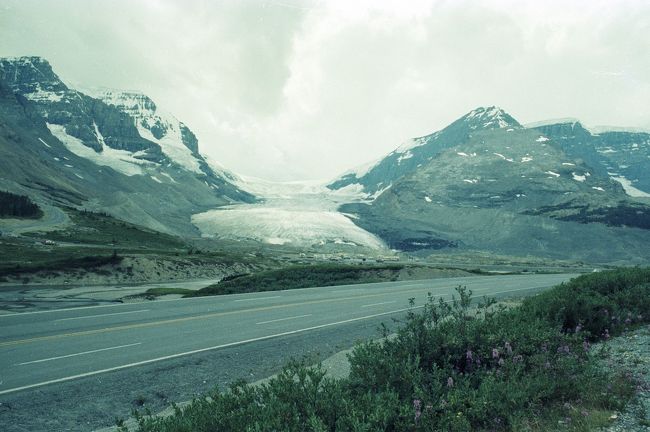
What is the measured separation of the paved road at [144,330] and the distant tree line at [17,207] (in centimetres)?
11529

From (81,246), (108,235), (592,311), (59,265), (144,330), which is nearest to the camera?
(592,311)

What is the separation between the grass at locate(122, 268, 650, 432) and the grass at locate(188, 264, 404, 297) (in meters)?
28.6

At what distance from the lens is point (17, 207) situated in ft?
393

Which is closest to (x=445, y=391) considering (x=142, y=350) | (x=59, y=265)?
(x=142, y=350)

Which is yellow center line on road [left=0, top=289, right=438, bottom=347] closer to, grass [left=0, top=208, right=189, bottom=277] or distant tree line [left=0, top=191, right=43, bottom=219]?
grass [left=0, top=208, right=189, bottom=277]

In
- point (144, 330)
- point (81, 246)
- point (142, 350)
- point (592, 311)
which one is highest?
point (81, 246)

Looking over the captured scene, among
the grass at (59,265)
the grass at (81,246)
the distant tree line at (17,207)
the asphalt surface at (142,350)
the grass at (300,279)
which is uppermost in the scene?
the distant tree line at (17,207)

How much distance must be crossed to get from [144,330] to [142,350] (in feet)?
9.72

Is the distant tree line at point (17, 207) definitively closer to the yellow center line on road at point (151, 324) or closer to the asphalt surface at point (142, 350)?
the yellow center line on road at point (151, 324)

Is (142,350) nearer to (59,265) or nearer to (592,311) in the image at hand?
(592,311)

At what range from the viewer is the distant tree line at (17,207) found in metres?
117

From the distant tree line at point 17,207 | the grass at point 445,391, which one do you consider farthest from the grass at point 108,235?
the grass at point 445,391

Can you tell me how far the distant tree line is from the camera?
117 meters

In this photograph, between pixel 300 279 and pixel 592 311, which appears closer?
pixel 592 311
